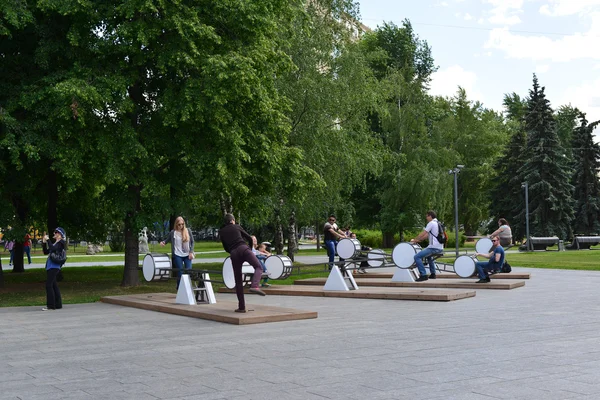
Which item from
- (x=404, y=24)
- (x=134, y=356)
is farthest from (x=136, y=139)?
(x=404, y=24)

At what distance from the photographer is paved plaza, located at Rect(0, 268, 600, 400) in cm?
699

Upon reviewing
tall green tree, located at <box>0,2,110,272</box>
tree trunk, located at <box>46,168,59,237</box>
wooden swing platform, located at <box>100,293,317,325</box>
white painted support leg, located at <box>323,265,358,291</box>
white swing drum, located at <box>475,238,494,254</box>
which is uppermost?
tall green tree, located at <box>0,2,110,272</box>

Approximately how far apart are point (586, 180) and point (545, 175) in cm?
528

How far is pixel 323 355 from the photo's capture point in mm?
9070

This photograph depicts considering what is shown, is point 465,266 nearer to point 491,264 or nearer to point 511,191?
point 491,264

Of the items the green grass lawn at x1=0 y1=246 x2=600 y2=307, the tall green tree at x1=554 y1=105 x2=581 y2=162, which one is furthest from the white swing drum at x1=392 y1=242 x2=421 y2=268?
the tall green tree at x1=554 y1=105 x2=581 y2=162

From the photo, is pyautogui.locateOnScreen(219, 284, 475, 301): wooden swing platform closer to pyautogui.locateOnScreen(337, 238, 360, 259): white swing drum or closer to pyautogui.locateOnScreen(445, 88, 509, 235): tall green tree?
pyautogui.locateOnScreen(337, 238, 360, 259): white swing drum

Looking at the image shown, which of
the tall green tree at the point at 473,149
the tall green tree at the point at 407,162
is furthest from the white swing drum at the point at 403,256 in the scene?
the tall green tree at the point at 473,149

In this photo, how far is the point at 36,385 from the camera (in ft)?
24.6

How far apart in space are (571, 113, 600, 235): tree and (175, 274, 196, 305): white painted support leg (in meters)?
44.3

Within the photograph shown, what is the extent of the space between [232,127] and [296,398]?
586 inches

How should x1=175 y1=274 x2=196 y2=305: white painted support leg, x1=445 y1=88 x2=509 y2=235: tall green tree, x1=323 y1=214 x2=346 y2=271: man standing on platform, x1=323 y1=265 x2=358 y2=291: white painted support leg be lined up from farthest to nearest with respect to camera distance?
x1=445 y1=88 x2=509 y2=235: tall green tree, x1=323 y1=214 x2=346 y2=271: man standing on platform, x1=323 y1=265 x2=358 y2=291: white painted support leg, x1=175 y1=274 x2=196 y2=305: white painted support leg

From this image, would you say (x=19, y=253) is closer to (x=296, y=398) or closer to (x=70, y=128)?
(x=70, y=128)

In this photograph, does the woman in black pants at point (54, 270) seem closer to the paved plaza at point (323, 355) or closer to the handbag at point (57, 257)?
the handbag at point (57, 257)
